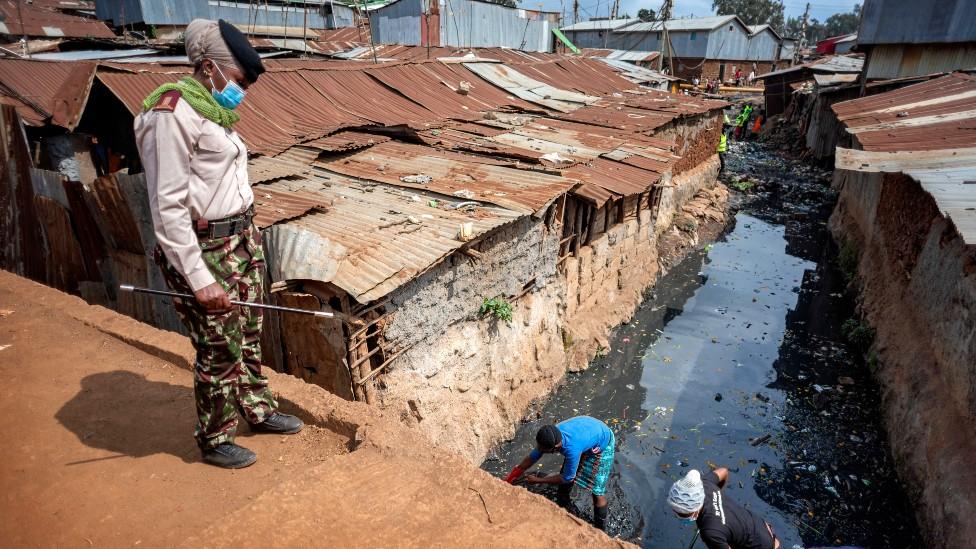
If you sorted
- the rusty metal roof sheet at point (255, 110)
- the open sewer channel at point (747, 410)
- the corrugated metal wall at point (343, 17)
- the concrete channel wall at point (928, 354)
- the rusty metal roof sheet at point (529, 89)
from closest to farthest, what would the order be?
the concrete channel wall at point (928, 354) → the open sewer channel at point (747, 410) → the rusty metal roof sheet at point (255, 110) → the rusty metal roof sheet at point (529, 89) → the corrugated metal wall at point (343, 17)

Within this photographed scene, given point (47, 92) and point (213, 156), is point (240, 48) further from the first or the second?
point (47, 92)

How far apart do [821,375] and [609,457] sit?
469cm

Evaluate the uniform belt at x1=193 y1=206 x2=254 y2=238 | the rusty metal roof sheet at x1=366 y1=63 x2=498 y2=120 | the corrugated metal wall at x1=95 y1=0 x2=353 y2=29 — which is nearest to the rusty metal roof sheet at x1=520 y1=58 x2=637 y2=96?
the rusty metal roof sheet at x1=366 y1=63 x2=498 y2=120

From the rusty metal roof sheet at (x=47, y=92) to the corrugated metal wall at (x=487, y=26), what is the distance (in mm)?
15372

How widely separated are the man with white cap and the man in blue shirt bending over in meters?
1.02

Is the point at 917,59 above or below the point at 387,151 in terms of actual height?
above

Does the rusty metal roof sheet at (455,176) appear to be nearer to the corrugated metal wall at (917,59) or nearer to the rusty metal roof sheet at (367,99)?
the rusty metal roof sheet at (367,99)

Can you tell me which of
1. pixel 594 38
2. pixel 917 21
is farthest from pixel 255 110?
pixel 594 38

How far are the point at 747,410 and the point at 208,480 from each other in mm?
6812

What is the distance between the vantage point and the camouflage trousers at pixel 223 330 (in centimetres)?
244

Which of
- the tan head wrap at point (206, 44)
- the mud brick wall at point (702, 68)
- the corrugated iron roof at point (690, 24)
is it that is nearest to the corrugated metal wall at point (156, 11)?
the tan head wrap at point (206, 44)

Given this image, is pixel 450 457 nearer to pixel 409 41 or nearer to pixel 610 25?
pixel 409 41

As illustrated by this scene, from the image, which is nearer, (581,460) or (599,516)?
(581,460)

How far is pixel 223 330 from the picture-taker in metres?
2.48
